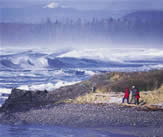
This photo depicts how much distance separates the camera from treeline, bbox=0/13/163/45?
11000mm

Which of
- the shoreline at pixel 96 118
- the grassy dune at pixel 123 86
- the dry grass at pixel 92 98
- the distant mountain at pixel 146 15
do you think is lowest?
the shoreline at pixel 96 118

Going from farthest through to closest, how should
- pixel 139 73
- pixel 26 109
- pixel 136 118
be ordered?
1. pixel 139 73
2. pixel 26 109
3. pixel 136 118

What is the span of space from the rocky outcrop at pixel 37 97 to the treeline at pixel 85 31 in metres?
1.62

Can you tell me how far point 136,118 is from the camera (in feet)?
26.6

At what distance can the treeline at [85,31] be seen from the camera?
11000 millimetres

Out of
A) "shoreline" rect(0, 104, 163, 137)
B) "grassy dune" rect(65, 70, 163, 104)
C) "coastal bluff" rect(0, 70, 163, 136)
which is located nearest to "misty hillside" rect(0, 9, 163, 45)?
"grassy dune" rect(65, 70, 163, 104)

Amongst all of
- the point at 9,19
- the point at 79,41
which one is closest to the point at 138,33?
the point at 79,41

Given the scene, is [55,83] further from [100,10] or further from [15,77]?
[100,10]

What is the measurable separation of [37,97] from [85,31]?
2669 mm

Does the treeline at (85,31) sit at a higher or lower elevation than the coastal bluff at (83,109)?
higher

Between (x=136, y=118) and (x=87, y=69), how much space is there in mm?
3117

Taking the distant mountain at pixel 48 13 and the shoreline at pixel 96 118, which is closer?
the shoreline at pixel 96 118

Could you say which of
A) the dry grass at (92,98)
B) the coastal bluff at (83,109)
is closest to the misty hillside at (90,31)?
the coastal bluff at (83,109)

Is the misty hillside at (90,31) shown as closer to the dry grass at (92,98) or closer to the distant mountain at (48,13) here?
the distant mountain at (48,13)
